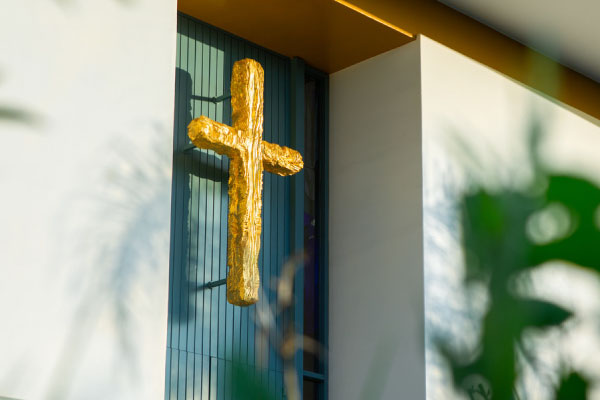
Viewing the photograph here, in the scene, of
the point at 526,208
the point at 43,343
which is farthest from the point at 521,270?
the point at 43,343

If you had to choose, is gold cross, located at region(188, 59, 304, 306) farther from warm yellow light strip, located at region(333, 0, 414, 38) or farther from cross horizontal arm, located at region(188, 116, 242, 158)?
warm yellow light strip, located at region(333, 0, 414, 38)

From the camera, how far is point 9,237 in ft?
13.4

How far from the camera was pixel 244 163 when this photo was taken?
17.4 feet

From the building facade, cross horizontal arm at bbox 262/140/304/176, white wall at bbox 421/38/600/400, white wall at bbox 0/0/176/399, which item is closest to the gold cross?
cross horizontal arm at bbox 262/140/304/176

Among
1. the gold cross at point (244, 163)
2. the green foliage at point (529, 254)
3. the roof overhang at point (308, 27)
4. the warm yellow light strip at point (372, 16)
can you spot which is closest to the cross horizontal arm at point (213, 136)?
the gold cross at point (244, 163)

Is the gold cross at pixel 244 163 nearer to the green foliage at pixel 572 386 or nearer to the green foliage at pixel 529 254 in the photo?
the green foliage at pixel 529 254

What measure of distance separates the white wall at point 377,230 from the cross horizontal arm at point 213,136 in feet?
4.31

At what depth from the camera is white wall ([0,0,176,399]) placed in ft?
13.4

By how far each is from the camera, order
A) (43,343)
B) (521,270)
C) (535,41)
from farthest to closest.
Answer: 1. (535,41)
2. (43,343)
3. (521,270)

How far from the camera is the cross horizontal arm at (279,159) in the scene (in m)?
5.48

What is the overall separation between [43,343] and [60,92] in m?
1.14

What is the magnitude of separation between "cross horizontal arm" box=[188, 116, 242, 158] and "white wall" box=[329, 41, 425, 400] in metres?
1.31

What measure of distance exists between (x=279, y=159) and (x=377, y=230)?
1.01 meters

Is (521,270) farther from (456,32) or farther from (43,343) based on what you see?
(456,32)
